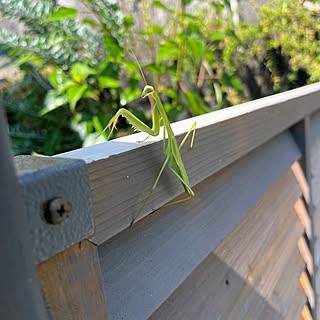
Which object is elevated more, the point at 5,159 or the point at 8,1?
the point at 8,1

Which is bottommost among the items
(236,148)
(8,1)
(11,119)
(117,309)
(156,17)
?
(117,309)

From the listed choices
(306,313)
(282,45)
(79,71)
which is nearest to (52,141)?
(79,71)

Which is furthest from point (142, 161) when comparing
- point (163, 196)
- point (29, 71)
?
point (29, 71)

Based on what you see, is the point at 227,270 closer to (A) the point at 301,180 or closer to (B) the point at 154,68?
(A) the point at 301,180

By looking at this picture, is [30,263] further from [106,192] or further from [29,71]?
[29,71]

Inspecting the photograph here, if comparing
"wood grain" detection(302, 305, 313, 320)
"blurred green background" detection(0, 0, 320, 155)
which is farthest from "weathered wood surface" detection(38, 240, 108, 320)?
"wood grain" detection(302, 305, 313, 320)

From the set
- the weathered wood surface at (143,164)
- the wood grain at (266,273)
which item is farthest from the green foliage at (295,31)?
the weathered wood surface at (143,164)
